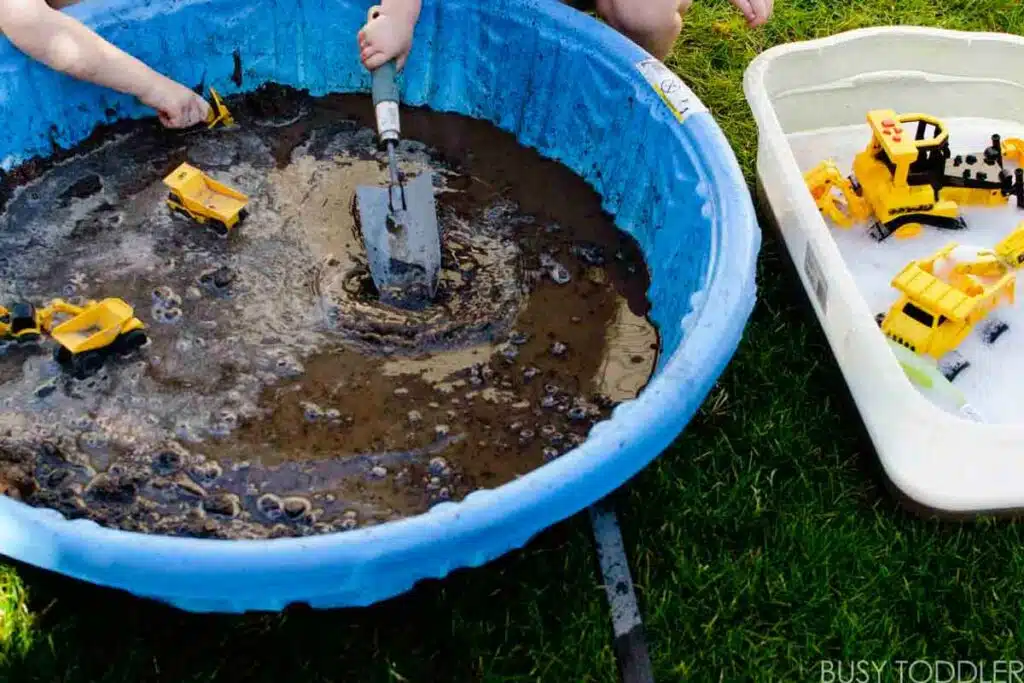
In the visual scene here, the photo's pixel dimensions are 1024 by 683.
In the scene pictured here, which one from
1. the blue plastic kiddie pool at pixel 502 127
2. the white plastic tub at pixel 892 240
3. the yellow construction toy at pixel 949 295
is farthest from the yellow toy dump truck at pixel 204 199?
the yellow construction toy at pixel 949 295

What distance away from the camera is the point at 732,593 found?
1.23 m

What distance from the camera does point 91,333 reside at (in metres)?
1.33

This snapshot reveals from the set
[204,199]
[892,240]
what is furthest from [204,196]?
[892,240]

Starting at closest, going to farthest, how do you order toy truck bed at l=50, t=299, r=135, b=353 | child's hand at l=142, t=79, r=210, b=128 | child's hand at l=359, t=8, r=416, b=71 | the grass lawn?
the grass lawn < toy truck bed at l=50, t=299, r=135, b=353 < child's hand at l=359, t=8, r=416, b=71 < child's hand at l=142, t=79, r=210, b=128

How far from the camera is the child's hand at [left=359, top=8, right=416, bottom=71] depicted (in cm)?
152

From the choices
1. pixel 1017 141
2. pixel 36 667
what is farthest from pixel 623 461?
pixel 1017 141

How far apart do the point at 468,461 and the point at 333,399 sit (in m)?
0.20

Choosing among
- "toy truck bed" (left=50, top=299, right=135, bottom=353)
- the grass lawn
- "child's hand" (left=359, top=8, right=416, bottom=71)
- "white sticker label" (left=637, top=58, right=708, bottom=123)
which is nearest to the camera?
the grass lawn

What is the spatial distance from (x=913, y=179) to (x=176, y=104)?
114 centimetres

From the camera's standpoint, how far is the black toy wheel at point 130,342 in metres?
1.35

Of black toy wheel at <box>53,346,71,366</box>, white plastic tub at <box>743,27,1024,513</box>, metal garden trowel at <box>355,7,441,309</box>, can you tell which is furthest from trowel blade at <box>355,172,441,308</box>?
white plastic tub at <box>743,27,1024,513</box>

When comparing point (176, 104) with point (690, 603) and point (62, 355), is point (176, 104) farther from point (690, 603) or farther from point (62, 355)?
point (690, 603)

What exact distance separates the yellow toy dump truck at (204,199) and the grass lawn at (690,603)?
0.57 metres

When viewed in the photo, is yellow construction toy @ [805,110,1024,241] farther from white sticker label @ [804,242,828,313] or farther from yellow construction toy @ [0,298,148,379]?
yellow construction toy @ [0,298,148,379]
